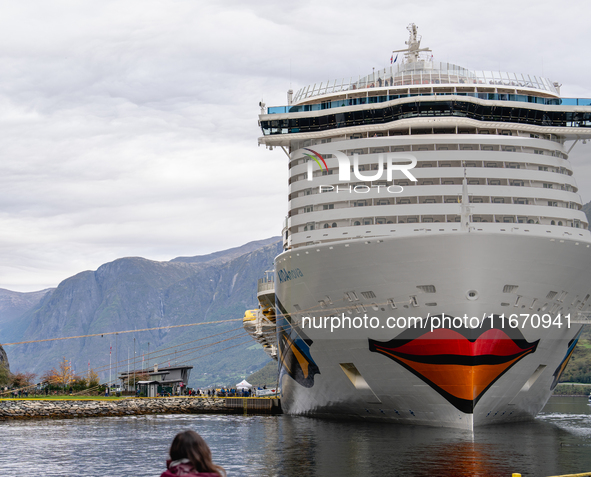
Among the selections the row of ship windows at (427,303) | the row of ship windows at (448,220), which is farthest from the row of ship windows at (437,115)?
the row of ship windows at (427,303)

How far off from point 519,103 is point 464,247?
1081 centimetres

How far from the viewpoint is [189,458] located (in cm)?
605

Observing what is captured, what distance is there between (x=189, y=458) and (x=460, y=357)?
21.0m

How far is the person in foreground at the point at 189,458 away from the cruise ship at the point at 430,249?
20.5 meters

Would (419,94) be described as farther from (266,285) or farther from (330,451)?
(330,451)

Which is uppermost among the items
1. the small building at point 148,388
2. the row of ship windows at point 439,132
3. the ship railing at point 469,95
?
the ship railing at point 469,95

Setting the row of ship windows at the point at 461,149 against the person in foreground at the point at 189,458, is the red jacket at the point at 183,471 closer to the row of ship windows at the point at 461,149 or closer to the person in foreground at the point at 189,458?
the person in foreground at the point at 189,458

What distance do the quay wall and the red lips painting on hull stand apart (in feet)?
91.1

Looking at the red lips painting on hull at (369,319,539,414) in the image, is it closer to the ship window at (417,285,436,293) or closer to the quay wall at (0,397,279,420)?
the ship window at (417,285,436,293)

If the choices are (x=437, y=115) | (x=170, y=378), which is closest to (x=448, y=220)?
(x=437, y=115)

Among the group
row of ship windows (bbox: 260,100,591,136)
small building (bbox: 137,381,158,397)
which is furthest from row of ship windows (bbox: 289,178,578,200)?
small building (bbox: 137,381,158,397)

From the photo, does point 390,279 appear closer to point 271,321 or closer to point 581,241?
point 581,241

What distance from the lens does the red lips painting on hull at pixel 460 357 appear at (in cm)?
2578

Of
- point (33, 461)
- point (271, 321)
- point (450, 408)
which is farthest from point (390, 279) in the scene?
point (271, 321)
